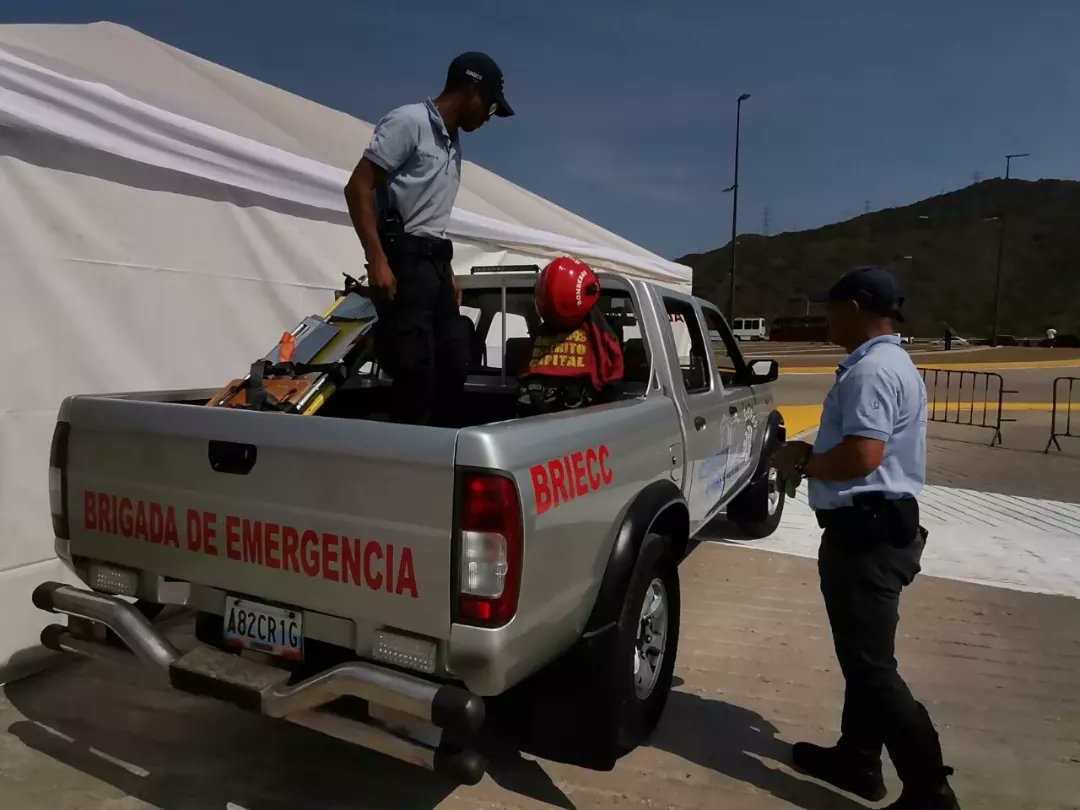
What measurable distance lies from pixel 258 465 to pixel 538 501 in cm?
82

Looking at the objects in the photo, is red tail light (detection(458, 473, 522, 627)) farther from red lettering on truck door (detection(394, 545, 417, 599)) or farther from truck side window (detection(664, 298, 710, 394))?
truck side window (detection(664, 298, 710, 394))

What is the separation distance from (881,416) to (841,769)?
52.7 inches

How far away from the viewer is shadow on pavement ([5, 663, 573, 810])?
2.73 meters

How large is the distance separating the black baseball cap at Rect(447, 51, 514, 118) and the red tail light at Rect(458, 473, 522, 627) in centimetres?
185

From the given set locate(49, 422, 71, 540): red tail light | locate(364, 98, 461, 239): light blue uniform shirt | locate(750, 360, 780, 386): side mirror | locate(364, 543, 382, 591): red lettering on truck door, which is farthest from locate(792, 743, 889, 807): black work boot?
locate(49, 422, 71, 540): red tail light

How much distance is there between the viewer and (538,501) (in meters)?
2.11

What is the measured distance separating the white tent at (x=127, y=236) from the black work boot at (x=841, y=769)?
3.39 metres

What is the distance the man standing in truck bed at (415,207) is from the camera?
3068 millimetres

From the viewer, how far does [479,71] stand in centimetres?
315

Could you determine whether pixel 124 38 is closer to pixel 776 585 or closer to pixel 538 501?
pixel 538 501

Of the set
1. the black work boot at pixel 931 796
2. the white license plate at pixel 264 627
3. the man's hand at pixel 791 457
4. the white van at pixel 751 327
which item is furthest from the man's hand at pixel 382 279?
the white van at pixel 751 327

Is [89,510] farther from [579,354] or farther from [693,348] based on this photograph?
[693,348]

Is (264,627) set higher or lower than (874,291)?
lower

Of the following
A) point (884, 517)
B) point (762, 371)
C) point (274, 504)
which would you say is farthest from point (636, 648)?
point (762, 371)
